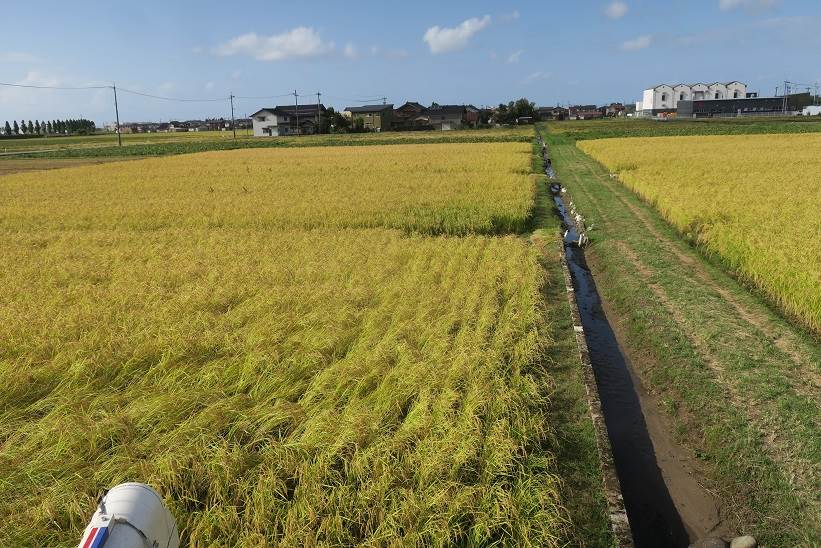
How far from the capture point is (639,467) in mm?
4801

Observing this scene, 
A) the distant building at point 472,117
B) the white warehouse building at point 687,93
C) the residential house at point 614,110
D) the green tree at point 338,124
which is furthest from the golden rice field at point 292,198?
the residential house at point 614,110

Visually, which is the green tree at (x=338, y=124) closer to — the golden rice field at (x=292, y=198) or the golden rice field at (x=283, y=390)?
the golden rice field at (x=292, y=198)

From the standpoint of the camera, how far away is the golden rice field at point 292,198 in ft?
43.6

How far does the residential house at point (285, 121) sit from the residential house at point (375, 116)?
6.54 m

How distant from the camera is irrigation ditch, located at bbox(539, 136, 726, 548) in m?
4.00

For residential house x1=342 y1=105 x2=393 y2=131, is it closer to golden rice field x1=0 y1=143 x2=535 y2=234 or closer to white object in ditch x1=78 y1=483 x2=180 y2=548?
golden rice field x1=0 y1=143 x2=535 y2=234

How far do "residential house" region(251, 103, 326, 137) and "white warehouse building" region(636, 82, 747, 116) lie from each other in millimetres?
70946

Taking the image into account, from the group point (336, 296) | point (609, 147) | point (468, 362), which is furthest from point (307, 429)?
point (609, 147)

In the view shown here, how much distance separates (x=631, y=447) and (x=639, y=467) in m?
0.32

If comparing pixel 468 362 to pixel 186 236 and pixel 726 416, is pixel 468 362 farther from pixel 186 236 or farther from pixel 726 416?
pixel 186 236

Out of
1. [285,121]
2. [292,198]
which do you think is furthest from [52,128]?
[292,198]

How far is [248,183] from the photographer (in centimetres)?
2077

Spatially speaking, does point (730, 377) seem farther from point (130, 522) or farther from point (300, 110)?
point (300, 110)

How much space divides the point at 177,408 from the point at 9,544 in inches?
61.4
